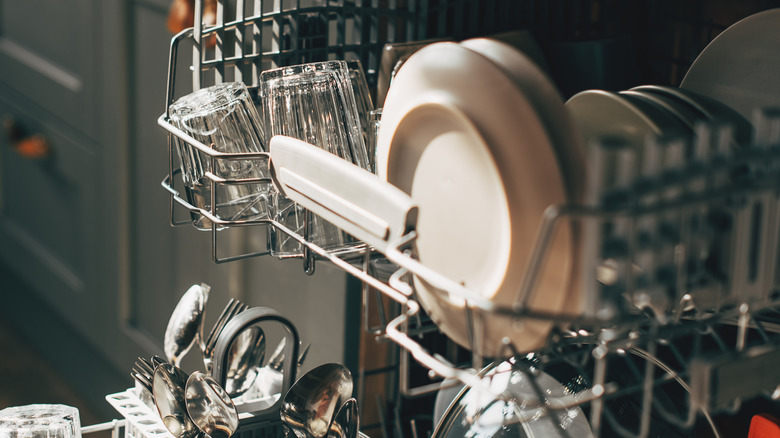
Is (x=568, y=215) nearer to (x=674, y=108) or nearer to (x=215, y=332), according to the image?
(x=674, y=108)

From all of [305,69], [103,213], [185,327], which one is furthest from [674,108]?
[103,213]

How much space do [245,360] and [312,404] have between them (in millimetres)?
142

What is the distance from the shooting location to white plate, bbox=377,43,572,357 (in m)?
0.38

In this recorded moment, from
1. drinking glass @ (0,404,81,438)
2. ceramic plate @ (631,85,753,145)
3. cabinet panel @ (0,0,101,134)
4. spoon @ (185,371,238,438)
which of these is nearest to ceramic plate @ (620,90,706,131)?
ceramic plate @ (631,85,753,145)

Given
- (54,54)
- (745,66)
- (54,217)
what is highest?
(745,66)

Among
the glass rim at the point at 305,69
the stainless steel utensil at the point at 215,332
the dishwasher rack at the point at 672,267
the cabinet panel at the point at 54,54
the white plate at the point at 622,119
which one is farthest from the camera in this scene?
the cabinet panel at the point at 54,54

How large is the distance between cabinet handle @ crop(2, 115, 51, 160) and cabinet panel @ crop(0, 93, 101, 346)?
0.01 metres

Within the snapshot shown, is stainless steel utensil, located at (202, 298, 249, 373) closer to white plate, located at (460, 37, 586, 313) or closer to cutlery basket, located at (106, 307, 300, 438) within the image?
cutlery basket, located at (106, 307, 300, 438)

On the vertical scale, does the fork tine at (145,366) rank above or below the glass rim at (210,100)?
below

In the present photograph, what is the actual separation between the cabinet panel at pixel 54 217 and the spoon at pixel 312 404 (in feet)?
3.79

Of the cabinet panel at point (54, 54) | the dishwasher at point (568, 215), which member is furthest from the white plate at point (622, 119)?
the cabinet panel at point (54, 54)

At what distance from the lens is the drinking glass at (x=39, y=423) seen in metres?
0.64

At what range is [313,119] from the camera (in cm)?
58

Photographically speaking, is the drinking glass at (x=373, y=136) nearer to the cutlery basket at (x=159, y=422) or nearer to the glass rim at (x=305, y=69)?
the glass rim at (x=305, y=69)
